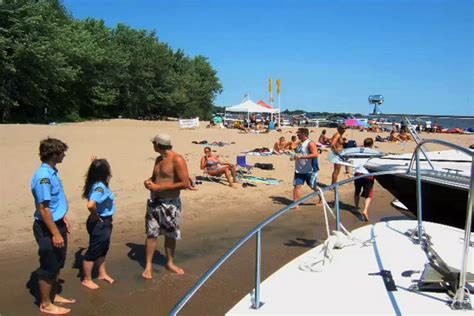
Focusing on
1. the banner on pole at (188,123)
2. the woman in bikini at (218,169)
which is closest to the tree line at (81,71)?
the banner on pole at (188,123)

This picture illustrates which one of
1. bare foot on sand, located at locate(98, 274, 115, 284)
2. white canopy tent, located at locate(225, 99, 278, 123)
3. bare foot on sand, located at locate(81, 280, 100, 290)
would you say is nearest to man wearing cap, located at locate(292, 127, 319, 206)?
bare foot on sand, located at locate(98, 274, 115, 284)

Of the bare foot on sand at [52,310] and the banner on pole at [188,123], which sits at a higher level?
the banner on pole at [188,123]

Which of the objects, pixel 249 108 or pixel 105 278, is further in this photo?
pixel 249 108

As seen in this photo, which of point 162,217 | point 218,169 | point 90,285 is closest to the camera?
point 90,285

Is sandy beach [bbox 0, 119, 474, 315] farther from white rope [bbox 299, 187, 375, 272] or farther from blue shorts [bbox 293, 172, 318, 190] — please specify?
white rope [bbox 299, 187, 375, 272]

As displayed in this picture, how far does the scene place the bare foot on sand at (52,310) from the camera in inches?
178

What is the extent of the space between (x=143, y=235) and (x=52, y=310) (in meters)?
3.08

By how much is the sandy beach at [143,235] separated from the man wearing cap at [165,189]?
676 mm

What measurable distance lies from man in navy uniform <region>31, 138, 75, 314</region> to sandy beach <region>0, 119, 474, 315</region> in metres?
0.60

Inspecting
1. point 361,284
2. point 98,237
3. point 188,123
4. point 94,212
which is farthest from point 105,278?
point 188,123

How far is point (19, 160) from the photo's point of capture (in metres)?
12.4

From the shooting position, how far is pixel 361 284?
317 centimetres

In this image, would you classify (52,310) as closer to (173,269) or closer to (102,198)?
(102,198)

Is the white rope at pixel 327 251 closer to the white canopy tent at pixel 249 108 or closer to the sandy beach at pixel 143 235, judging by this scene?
the sandy beach at pixel 143 235
